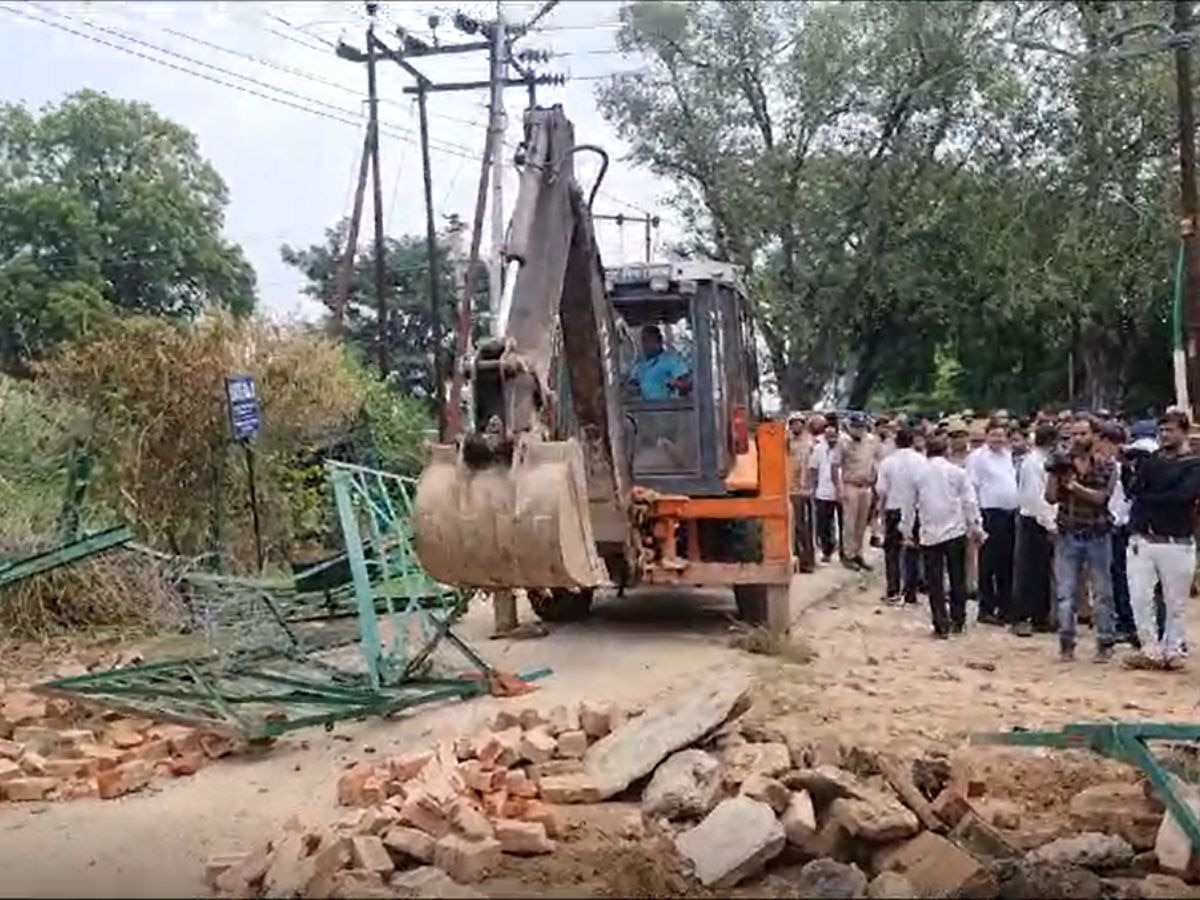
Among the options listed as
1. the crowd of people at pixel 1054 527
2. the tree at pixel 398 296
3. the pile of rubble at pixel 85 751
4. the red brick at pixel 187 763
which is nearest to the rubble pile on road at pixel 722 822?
the red brick at pixel 187 763

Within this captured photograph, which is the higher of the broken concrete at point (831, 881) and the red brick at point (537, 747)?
the red brick at point (537, 747)

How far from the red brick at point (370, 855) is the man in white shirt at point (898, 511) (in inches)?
253

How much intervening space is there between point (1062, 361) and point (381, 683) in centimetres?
2679

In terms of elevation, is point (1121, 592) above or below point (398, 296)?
below

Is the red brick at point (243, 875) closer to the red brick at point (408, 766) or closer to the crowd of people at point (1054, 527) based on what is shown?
the red brick at point (408, 766)

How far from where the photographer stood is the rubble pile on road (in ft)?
17.5

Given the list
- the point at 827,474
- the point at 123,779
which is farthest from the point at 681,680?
the point at 827,474

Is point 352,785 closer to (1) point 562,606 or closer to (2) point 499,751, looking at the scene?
(2) point 499,751

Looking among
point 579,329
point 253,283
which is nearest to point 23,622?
point 579,329

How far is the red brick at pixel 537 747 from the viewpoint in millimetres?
7027

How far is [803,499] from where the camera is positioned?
50.8ft

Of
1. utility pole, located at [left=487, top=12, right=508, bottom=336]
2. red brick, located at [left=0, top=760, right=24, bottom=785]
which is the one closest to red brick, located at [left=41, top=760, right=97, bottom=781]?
red brick, located at [left=0, top=760, right=24, bottom=785]

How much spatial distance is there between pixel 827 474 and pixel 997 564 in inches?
144

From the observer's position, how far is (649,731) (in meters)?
7.04
